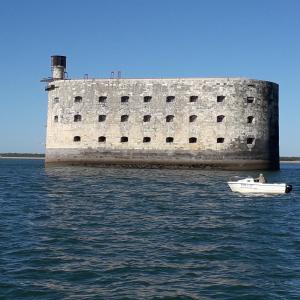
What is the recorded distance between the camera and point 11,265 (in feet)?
32.8

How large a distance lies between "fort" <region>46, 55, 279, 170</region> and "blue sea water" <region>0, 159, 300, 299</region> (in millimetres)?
20400

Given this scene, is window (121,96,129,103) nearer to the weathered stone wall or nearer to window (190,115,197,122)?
the weathered stone wall

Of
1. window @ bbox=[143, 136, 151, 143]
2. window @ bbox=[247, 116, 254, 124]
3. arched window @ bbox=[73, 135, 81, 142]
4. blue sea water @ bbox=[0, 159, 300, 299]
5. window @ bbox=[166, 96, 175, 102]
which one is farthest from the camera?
arched window @ bbox=[73, 135, 81, 142]

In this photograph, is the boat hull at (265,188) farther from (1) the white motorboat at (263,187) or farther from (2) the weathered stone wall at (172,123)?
(2) the weathered stone wall at (172,123)

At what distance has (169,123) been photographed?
4253cm

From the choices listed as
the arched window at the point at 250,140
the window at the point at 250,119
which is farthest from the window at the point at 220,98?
the arched window at the point at 250,140

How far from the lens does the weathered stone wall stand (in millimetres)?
41469

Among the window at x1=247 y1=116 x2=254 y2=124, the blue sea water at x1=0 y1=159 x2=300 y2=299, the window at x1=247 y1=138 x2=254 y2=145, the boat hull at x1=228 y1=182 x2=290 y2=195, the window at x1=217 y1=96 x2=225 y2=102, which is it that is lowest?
the blue sea water at x1=0 y1=159 x2=300 y2=299

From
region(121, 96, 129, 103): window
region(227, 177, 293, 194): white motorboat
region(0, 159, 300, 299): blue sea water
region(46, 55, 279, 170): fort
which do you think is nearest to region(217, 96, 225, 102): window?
region(46, 55, 279, 170): fort

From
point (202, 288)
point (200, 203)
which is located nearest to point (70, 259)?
point (202, 288)

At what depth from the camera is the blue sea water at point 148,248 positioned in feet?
28.7

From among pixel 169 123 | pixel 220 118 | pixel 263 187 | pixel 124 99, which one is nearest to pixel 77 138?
Result: pixel 124 99

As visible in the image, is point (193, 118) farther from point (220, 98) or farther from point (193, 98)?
point (220, 98)

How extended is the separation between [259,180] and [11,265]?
16.3 meters
